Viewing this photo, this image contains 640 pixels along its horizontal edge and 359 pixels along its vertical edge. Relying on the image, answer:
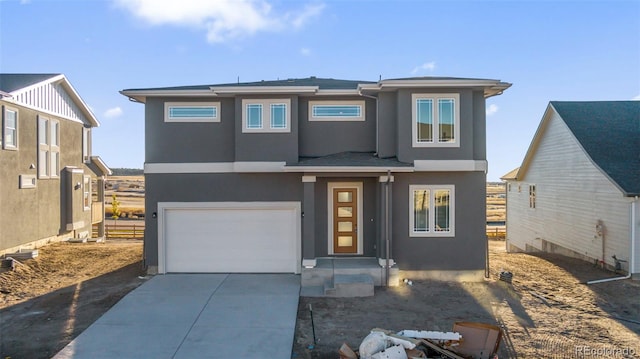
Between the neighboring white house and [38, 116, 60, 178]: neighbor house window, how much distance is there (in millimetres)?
19662

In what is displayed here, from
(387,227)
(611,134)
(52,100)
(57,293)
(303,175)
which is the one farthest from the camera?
(52,100)

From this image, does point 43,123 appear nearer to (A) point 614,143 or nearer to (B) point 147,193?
(B) point 147,193

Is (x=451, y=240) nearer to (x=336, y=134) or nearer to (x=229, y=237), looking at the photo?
(x=336, y=134)

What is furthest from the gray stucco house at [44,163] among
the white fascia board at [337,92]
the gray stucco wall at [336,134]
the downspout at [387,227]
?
the downspout at [387,227]

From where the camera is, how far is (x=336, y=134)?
1117 cm

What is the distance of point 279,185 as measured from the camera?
10.9 meters

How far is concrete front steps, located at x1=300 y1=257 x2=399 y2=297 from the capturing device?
9086mm

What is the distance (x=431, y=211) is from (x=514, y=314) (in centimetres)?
329

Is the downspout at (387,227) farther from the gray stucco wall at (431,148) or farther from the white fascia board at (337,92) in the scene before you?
the white fascia board at (337,92)

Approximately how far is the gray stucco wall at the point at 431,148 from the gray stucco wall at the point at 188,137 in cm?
472

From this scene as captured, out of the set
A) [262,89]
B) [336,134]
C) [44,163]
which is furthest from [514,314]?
[44,163]

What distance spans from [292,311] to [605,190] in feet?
35.2

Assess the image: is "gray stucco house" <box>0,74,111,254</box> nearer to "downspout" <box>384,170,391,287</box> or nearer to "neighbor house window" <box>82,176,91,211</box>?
"neighbor house window" <box>82,176,91,211</box>

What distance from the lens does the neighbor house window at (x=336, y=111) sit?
11.1m
